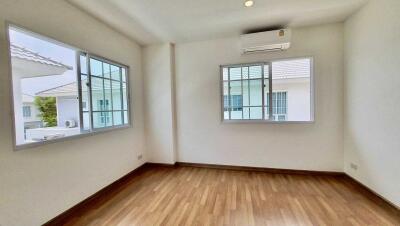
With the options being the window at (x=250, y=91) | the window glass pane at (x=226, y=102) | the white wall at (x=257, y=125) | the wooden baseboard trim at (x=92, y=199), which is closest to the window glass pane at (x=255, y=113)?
the window at (x=250, y=91)

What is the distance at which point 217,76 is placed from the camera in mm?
3387

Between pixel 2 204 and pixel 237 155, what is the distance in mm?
3060

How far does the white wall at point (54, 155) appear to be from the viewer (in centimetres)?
152

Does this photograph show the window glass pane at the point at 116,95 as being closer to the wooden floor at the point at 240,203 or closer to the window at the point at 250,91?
the wooden floor at the point at 240,203

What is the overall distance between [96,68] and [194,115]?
74.1 inches

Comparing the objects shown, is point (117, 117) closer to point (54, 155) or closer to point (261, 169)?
point (54, 155)

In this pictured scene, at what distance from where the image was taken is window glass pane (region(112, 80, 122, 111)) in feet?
9.65

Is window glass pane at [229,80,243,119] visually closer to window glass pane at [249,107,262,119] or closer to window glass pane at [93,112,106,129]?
window glass pane at [249,107,262,119]

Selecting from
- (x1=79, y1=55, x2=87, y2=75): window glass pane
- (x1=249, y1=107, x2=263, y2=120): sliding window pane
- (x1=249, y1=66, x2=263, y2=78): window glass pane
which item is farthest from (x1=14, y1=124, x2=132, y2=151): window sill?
(x1=249, y1=66, x2=263, y2=78): window glass pane

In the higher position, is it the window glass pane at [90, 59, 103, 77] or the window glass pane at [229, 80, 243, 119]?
the window glass pane at [90, 59, 103, 77]

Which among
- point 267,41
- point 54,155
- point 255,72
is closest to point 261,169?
point 255,72

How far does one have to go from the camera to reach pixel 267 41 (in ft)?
9.21

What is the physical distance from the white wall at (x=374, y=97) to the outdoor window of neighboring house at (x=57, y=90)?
12.1ft

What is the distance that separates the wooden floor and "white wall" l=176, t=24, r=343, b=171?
39 cm
